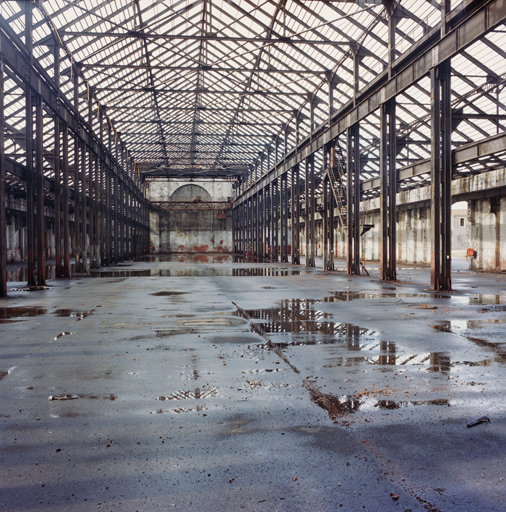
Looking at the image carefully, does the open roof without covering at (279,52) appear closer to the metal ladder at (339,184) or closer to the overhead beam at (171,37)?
the overhead beam at (171,37)

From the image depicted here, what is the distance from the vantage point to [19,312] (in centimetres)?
1086

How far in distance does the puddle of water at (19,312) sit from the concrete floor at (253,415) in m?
1.34

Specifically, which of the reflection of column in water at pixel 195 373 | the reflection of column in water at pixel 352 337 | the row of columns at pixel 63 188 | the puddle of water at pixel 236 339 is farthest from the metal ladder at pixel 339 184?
the reflection of column in water at pixel 195 373

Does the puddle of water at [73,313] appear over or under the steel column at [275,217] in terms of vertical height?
under

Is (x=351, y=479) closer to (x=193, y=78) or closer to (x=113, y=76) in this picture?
(x=113, y=76)

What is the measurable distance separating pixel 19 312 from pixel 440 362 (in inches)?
359

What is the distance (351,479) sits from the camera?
309 cm

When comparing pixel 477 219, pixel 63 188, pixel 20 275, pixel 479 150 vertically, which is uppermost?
pixel 479 150

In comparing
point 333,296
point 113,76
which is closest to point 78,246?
point 113,76

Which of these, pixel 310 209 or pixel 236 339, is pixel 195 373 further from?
pixel 310 209

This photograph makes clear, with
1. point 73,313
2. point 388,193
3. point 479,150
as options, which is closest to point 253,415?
point 73,313

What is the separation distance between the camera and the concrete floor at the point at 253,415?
2.96 metres

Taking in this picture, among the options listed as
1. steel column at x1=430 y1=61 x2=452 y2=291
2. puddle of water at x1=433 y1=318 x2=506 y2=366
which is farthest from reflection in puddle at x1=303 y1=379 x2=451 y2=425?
steel column at x1=430 y1=61 x2=452 y2=291

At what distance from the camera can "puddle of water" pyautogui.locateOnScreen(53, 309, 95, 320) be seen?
33.5ft
